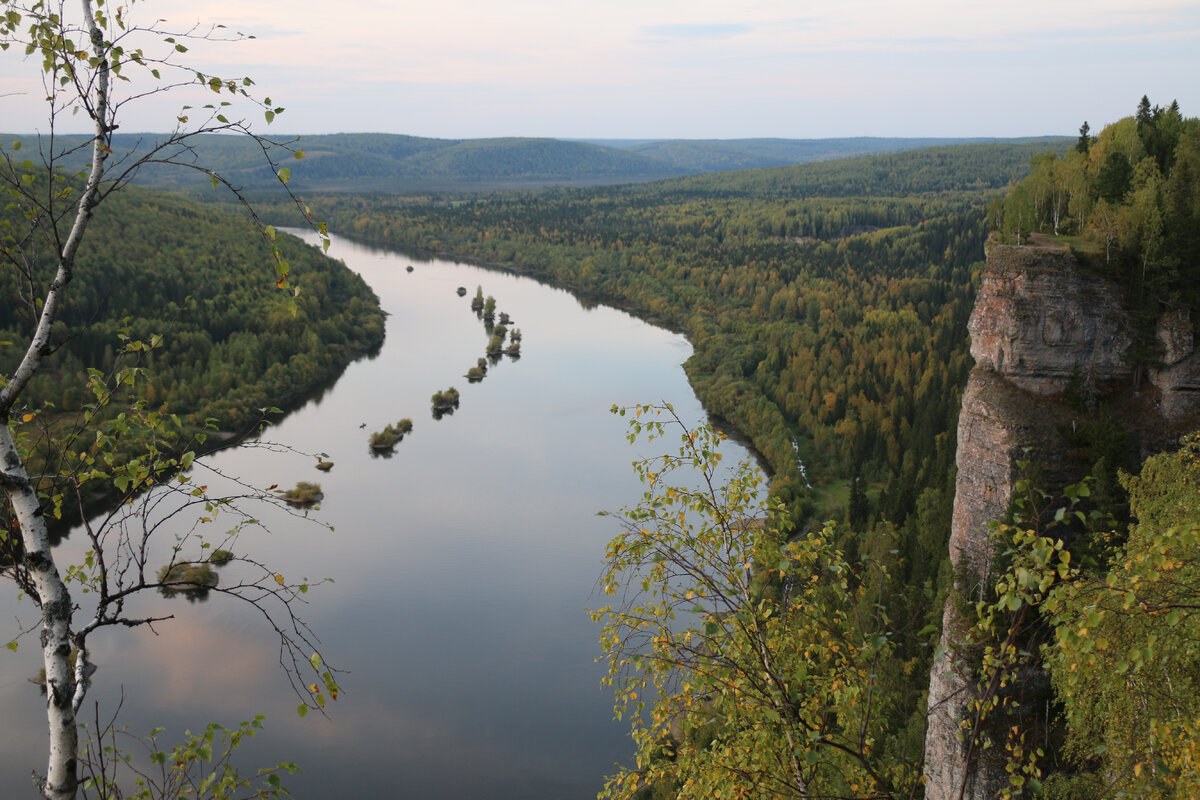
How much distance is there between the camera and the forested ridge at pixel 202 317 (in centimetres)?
3853

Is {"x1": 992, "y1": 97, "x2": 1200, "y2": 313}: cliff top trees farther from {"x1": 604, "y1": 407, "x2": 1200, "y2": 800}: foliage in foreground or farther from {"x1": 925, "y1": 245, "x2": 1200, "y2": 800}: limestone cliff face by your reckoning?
{"x1": 604, "y1": 407, "x2": 1200, "y2": 800}: foliage in foreground

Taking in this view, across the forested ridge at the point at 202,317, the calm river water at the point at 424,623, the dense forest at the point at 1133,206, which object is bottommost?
the calm river water at the point at 424,623

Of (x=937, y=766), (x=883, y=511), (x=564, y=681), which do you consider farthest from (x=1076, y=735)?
(x=883, y=511)

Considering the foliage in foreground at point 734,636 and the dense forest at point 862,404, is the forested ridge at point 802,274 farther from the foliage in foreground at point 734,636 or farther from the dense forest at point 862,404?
the foliage in foreground at point 734,636

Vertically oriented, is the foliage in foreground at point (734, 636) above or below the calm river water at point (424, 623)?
above

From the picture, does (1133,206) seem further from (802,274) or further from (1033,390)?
(802,274)

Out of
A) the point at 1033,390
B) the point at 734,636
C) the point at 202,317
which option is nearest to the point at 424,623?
the point at 1033,390

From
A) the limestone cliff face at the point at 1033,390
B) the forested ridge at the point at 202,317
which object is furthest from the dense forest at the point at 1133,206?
the forested ridge at the point at 202,317

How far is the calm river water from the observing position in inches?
733

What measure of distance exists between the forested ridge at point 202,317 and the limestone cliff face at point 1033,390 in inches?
1116

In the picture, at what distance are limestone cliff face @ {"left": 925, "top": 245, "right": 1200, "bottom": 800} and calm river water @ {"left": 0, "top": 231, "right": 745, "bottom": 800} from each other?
31.0 ft

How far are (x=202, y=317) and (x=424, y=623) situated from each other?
31.7 m

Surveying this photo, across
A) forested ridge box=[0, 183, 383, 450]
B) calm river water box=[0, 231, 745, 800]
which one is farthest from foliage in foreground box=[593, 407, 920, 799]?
forested ridge box=[0, 183, 383, 450]

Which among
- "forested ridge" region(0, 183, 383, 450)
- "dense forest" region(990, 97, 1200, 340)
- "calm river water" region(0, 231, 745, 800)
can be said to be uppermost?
"dense forest" region(990, 97, 1200, 340)
